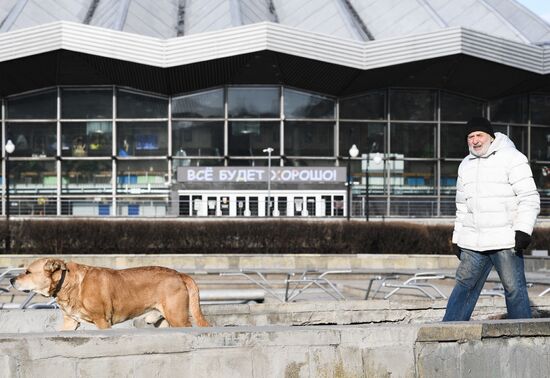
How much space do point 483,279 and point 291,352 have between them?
8.21 feet

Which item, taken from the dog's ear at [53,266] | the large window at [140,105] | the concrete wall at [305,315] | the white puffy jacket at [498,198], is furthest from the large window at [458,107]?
the dog's ear at [53,266]

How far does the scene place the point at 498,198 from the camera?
702cm

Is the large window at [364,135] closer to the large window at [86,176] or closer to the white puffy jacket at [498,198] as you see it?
the large window at [86,176]

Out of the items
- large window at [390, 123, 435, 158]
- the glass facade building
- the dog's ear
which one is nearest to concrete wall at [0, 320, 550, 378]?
the dog's ear

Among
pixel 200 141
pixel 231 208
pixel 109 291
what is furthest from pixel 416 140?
pixel 109 291

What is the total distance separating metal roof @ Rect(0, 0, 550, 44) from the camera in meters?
48.3

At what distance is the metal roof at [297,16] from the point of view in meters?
48.3

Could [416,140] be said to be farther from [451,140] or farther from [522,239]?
[522,239]

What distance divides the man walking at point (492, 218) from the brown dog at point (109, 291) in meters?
2.15

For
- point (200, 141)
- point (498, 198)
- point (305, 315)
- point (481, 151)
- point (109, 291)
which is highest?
point (200, 141)

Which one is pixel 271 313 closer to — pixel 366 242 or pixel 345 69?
pixel 366 242

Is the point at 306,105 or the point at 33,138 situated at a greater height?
the point at 306,105

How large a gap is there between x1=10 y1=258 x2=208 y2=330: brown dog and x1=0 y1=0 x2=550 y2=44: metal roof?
39.9m

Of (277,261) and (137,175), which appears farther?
(137,175)
